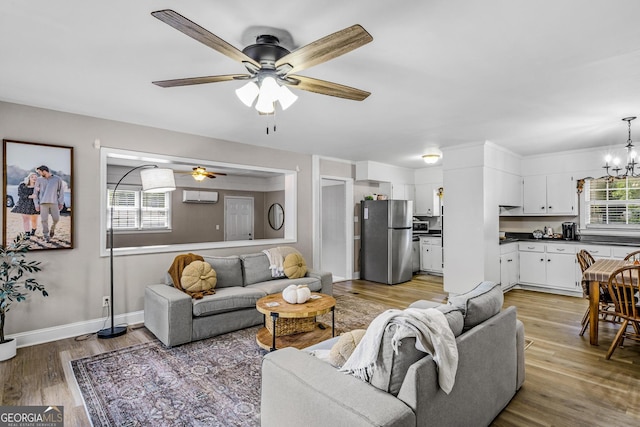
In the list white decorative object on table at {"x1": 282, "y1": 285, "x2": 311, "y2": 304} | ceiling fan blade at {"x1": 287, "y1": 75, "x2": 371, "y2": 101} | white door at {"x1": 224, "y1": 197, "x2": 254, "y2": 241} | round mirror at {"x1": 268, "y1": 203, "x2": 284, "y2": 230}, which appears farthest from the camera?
round mirror at {"x1": 268, "y1": 203, "x2": 284, "y2": 230}

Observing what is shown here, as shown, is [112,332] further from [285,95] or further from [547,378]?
[547,378]

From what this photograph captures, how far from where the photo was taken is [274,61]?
2051 mm

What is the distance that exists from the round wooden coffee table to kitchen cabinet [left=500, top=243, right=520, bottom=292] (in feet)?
11.3

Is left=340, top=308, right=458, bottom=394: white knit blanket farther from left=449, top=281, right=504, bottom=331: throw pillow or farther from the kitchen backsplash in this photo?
the kitchen backsplash

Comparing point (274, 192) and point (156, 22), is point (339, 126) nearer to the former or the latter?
point (156, 22)

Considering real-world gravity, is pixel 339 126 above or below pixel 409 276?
above

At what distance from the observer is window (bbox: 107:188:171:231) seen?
22.6ft

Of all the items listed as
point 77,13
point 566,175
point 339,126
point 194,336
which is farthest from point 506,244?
point 77,13

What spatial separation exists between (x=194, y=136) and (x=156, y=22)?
2673mm

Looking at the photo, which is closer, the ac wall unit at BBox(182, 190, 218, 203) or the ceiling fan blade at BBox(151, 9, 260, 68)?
the ceiling fan blade at BBox(151, 9, 260, 68)

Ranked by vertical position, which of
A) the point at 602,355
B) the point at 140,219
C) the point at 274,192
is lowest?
the point at 602,355

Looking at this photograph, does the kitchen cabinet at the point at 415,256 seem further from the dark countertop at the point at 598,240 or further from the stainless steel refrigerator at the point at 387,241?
the dark countertop at the point at 598,240

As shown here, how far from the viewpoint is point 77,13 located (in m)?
1.80

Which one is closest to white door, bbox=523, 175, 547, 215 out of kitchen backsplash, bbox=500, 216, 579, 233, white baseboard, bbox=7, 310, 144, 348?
kitchen backsplash, bbox=500, 216, 579, 233
